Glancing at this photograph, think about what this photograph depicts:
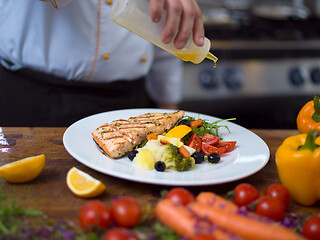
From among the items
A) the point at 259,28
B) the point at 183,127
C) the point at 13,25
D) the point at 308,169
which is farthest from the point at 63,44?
the point at 259,28

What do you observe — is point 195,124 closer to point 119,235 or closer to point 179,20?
point 179,20

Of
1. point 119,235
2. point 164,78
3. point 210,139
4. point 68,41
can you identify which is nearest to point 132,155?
point 210,139

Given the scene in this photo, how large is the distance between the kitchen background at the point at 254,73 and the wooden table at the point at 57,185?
1.72m

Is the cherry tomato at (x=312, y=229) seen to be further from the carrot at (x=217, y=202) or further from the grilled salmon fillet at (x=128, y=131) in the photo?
the grilled salmon fillet at (x=128, y=131)

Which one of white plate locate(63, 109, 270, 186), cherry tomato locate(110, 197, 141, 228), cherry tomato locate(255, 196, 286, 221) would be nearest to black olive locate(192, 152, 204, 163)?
white plate locate(63, 109, 270, 186)

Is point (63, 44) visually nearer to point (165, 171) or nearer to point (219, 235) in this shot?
point (165, 171)

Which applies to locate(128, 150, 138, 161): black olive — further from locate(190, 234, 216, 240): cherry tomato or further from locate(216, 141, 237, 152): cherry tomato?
locate(190, 234, 216, 240): cherry tomato

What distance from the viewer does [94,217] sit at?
95cm

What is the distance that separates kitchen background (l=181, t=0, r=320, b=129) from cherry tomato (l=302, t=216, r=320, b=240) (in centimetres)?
241

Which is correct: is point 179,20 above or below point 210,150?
above

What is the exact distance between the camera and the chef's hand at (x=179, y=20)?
4.14 ft

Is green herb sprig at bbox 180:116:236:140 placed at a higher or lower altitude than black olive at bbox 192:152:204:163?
lower

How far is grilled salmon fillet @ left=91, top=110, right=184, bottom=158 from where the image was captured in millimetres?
1521

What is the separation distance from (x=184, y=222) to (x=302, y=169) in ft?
1.65
